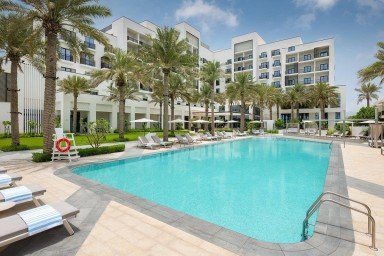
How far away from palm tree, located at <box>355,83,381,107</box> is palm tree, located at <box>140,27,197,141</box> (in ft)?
155

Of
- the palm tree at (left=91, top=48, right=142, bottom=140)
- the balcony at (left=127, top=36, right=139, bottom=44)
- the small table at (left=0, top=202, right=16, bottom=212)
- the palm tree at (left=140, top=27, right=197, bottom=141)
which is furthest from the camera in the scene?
the balcony at (left=127, top=36, right=139, bottom=44)

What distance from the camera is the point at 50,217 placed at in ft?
14.1

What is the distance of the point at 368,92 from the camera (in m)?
51.3

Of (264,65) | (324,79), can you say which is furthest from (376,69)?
(264,65)

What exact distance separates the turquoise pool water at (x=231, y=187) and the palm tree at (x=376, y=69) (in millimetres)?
10160

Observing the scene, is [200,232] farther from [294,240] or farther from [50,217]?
[50,217]

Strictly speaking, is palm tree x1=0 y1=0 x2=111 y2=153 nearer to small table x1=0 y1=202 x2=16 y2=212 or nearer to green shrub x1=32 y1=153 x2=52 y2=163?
green shrub x1=32 y1=153 x2=52 y2=163

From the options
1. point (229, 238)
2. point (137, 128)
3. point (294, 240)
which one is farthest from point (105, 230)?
point (137, 128)

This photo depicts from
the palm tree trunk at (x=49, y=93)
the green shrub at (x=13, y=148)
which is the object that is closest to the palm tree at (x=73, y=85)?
the green shrub at (x=13, y=148)

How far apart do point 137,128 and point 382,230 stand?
41.6m

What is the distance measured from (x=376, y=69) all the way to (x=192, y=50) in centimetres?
4528

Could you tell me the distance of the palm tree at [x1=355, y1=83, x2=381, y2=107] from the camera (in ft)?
166

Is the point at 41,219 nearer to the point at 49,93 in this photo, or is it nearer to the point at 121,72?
the point at 49,93

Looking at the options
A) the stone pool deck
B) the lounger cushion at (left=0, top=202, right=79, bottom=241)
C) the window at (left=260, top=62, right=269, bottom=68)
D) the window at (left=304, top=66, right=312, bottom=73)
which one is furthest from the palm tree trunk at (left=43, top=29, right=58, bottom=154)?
the window at (left=304, top=66, right=312, bottom=73)
